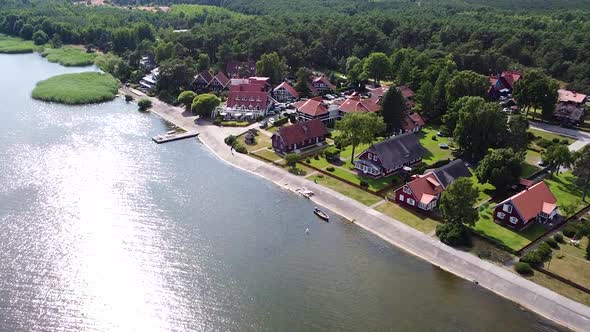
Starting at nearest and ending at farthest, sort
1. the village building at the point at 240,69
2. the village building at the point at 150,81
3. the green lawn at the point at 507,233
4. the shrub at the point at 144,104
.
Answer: the green lawn at the point at 507,233
the shrub at the point at 144,104
the village building at the point at 150,81
the village building at the point at 240,69

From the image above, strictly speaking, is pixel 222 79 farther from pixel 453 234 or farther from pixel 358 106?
pixel 453 234

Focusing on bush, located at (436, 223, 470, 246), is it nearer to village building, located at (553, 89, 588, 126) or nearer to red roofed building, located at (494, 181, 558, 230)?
red roofed building, located at (494, 181, 558, 230)

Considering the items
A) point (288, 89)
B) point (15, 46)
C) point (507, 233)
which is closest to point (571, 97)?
point (507, 233)

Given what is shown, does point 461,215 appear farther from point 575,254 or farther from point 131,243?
point 131,243

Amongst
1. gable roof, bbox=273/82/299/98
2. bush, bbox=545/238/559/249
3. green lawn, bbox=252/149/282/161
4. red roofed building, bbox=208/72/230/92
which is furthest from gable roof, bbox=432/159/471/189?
red roofed building, bbox=208/72/230/92

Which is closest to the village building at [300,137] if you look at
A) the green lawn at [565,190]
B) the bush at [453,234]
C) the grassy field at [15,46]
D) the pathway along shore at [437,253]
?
the pathway along shore at [437,253]

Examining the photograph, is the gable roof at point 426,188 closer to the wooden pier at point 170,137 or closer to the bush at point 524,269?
the bush at point 524,269

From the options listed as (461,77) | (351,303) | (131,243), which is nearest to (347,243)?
(351,303)
